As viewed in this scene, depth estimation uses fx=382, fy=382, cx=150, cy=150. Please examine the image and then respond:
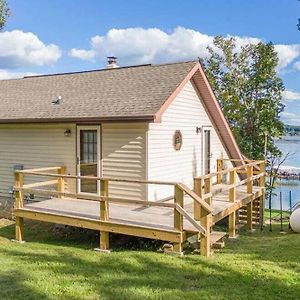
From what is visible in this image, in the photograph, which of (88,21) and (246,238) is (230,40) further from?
(246,238)

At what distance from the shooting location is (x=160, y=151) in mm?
10430

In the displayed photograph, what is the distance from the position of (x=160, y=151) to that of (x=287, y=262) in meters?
4.57

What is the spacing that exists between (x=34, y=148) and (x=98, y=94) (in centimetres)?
255

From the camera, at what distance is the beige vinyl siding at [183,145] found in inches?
400

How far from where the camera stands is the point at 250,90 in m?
22.5

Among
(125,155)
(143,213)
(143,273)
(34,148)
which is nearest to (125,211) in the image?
(143,213)

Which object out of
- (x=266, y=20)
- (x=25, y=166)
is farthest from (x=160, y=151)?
(x=266, y=20)

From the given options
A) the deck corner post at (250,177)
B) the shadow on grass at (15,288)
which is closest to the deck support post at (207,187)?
the deck corner post at (250,177)

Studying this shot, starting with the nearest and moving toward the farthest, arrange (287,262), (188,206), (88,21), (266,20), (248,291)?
1. (248,291)
2. (287,262)
3. (188,206)
4. (88,21)
5. (266,20)

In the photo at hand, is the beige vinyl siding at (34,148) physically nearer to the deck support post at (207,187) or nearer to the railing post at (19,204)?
the railing post at (19,204)

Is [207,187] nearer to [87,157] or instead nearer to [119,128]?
[119,128]

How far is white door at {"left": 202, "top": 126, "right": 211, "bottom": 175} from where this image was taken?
13.3 m

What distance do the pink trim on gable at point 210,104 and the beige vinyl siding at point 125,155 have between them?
38.0 inches

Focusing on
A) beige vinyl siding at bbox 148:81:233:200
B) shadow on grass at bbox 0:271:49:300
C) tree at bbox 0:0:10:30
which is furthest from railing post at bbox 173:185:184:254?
tree at bbox 0:0:10:30
